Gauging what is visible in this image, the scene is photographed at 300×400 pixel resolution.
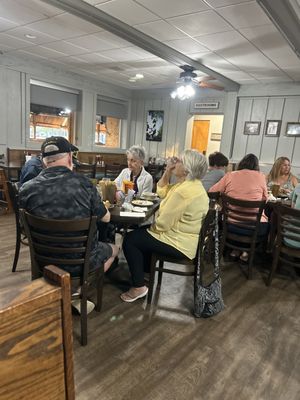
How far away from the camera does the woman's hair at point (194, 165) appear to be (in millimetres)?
2184

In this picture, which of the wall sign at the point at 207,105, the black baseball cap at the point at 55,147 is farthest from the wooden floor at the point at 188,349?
the wall sign at the point at 207,105

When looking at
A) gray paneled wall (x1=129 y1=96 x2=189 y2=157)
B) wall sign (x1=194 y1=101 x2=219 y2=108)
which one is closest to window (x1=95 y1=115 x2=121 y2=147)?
gray paneled wall (x1=129 y1=96 x2=189 y2=157)

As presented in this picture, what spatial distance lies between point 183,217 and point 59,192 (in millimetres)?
974

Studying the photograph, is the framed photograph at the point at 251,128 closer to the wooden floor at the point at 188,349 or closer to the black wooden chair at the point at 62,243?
the wooden floor at the point at 188,349

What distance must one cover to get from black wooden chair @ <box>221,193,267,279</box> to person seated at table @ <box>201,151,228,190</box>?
445mm

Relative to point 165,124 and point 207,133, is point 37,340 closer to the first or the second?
point 165,124

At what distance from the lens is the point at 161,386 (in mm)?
1600

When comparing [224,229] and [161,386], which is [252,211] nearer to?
[224,229]

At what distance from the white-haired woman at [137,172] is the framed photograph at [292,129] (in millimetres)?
3732

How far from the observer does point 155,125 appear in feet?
24.9

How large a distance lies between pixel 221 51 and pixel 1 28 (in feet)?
9.72

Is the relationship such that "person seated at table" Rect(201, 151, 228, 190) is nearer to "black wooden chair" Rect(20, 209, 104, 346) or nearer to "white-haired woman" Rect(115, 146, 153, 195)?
"white-haired woman" Rect(115, 146, 153, 195)

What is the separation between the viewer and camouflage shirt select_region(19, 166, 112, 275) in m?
1.64

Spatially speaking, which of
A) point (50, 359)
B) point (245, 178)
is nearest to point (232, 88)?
point (245, 178)
